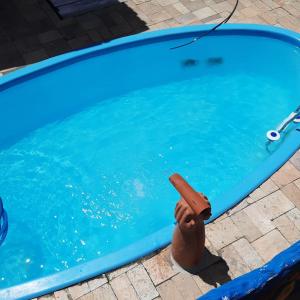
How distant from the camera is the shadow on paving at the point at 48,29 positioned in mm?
7809

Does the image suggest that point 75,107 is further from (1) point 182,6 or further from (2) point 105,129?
(1) point 182,6

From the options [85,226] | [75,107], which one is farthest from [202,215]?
[75,107]

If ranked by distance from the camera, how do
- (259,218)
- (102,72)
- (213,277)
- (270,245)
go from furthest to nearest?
(102,72), (259,218), (270,245), (213,277)

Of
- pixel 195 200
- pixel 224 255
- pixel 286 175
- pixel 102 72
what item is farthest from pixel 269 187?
pixel 102 72

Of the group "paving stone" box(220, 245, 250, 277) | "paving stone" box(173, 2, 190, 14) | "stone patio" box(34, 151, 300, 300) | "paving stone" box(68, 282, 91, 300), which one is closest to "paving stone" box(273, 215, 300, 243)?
"stone patio" box(34, 151, 300, 300)

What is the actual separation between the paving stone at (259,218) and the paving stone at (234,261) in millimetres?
491

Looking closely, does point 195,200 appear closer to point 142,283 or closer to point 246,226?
point 142,283

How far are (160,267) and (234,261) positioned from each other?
89cm

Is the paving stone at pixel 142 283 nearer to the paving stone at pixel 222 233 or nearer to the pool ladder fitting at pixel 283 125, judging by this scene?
the paving stone at pixel 222 233

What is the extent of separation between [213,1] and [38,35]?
393 cm

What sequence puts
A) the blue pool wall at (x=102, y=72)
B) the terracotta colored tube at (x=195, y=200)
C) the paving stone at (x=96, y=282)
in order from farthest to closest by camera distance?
the blue pool wall at (x=102, y=72)
the paving stone at (x=96, y=282)
the terracotta colored tube at (x=195, y=200)

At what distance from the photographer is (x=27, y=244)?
224 inches

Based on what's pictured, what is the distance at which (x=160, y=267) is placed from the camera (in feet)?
15.6

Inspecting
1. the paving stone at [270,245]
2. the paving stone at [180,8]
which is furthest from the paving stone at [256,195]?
the paving stone at [180,8]
